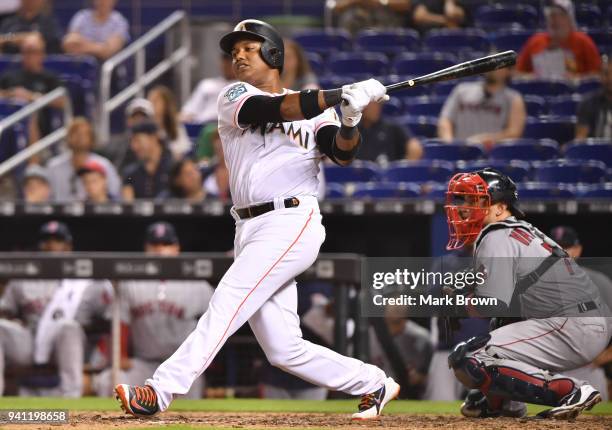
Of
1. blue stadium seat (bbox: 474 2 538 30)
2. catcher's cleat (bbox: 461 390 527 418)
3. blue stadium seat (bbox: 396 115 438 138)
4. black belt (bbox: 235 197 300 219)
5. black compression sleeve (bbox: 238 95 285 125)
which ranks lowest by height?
catcher's cleat (bbox: 461 390 527 418)

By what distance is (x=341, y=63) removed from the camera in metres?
10.2

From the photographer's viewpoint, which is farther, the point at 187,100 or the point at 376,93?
the point at 187,100

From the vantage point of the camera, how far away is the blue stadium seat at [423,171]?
8.12m

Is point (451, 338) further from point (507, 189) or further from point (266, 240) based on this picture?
point (266, 240)

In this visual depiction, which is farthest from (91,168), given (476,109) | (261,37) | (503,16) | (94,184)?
(261,37)

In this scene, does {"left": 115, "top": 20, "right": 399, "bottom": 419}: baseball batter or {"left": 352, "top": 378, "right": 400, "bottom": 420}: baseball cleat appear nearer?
{"left": 115, "top": 20, "right": 399, "bottom": 419}: baseball batter

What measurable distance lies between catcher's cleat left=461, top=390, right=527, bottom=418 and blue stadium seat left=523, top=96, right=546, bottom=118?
4.32 m

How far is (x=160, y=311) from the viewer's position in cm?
695

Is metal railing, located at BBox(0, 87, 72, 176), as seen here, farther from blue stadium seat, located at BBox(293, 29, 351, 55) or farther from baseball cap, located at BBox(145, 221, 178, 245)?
blue stadium seat, located at BBox(293, 29, 351, 55)

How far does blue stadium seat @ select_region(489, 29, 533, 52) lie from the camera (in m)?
9.55

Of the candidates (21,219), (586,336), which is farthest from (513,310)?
(21,219)

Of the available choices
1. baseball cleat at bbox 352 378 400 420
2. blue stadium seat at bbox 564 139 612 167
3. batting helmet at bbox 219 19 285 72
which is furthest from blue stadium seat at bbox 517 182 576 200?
batting helmet at bbox 219 19 285 72

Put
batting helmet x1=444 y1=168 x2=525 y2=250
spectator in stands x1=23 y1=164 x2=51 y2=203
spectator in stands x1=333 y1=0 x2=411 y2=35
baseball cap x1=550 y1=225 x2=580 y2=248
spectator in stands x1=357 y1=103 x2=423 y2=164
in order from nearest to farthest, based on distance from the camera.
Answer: batting helmet x1=444 y1=168 x2=525 y2=250, baseball cap x1=550 y1=225 x2=580 y2=248, spectator in stands x1=23 y1=164 x2=51 y2=203, spectator in stands x1=357 y1=103 x2=423 y2=164, spectator in stands x1=333 y1=0 x2=411 y2=35

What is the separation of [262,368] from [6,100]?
4353 millimetres
